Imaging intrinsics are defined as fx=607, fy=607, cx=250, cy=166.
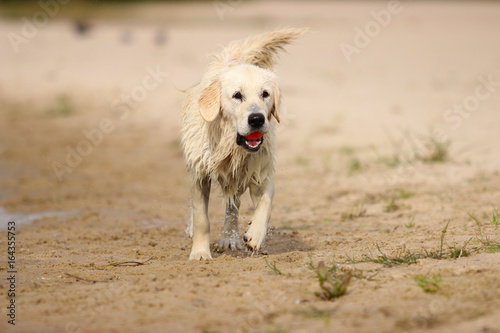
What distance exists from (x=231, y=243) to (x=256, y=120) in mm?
1479

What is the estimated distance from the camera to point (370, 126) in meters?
9.86

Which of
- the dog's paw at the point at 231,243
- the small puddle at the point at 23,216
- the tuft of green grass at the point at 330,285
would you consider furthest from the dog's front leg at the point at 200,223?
the small puddle at the point at 23,216

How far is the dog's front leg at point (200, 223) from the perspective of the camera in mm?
4930

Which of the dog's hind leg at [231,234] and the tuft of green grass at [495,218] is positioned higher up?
the tuft of green grass at [495,218]

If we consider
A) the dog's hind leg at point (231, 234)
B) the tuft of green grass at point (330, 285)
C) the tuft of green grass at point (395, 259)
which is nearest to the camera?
the tuft of green grass at point (330, 285)

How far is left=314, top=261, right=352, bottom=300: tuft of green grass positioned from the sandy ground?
0.05 meters

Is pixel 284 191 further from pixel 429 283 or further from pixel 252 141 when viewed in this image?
pixel 429 283

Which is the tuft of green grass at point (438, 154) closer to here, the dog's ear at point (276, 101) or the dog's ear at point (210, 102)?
the dog's ear at point (276, 101)

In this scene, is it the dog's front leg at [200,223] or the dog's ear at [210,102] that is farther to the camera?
the dog's front leg at [200,223]

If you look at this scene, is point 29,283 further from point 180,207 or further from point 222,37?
point 222,37

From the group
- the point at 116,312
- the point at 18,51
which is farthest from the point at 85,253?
Result: the point at 18,51

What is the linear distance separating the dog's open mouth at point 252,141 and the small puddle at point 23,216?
3047 millimetres

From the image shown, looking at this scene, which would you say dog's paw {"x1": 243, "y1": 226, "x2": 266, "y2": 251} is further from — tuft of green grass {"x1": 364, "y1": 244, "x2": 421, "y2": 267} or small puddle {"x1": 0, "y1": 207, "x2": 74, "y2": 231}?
small puddle {"x1": 0, "y1": 207, "x2": 74, "y2": 231}

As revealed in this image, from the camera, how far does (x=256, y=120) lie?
4.50m
